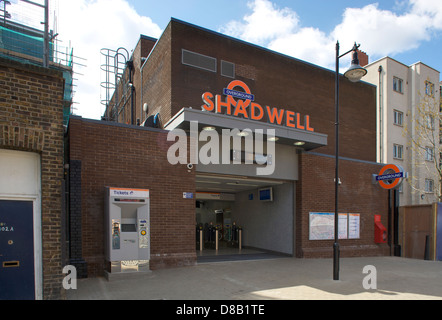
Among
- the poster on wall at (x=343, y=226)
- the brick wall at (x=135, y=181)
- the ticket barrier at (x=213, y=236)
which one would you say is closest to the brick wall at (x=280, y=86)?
the brick wall at (x=135, y=181)

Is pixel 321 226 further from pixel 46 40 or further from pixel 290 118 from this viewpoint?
pixel 46 40

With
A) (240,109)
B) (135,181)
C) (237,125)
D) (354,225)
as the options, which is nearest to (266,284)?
(135,181)

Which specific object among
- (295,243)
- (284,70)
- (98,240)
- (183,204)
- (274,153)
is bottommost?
(295,243)

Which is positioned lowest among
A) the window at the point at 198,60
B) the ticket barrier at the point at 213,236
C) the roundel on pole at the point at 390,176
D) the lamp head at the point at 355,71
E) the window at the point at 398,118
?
the ticket barrier at the point at 213,236

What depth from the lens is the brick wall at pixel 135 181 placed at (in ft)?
30.3

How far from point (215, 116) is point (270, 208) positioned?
6259 mm

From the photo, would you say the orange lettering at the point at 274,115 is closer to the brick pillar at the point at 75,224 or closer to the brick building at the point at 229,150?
the brick building at the point at 229,150

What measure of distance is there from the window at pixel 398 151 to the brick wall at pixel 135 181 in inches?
855

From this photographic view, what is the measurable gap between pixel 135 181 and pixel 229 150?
3711mm

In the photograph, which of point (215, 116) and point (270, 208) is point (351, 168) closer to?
point (270, 208)

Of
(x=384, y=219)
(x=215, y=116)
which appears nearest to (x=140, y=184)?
(x=215, y=116)

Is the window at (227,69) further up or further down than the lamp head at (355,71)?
further up

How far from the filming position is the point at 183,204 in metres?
10.8
